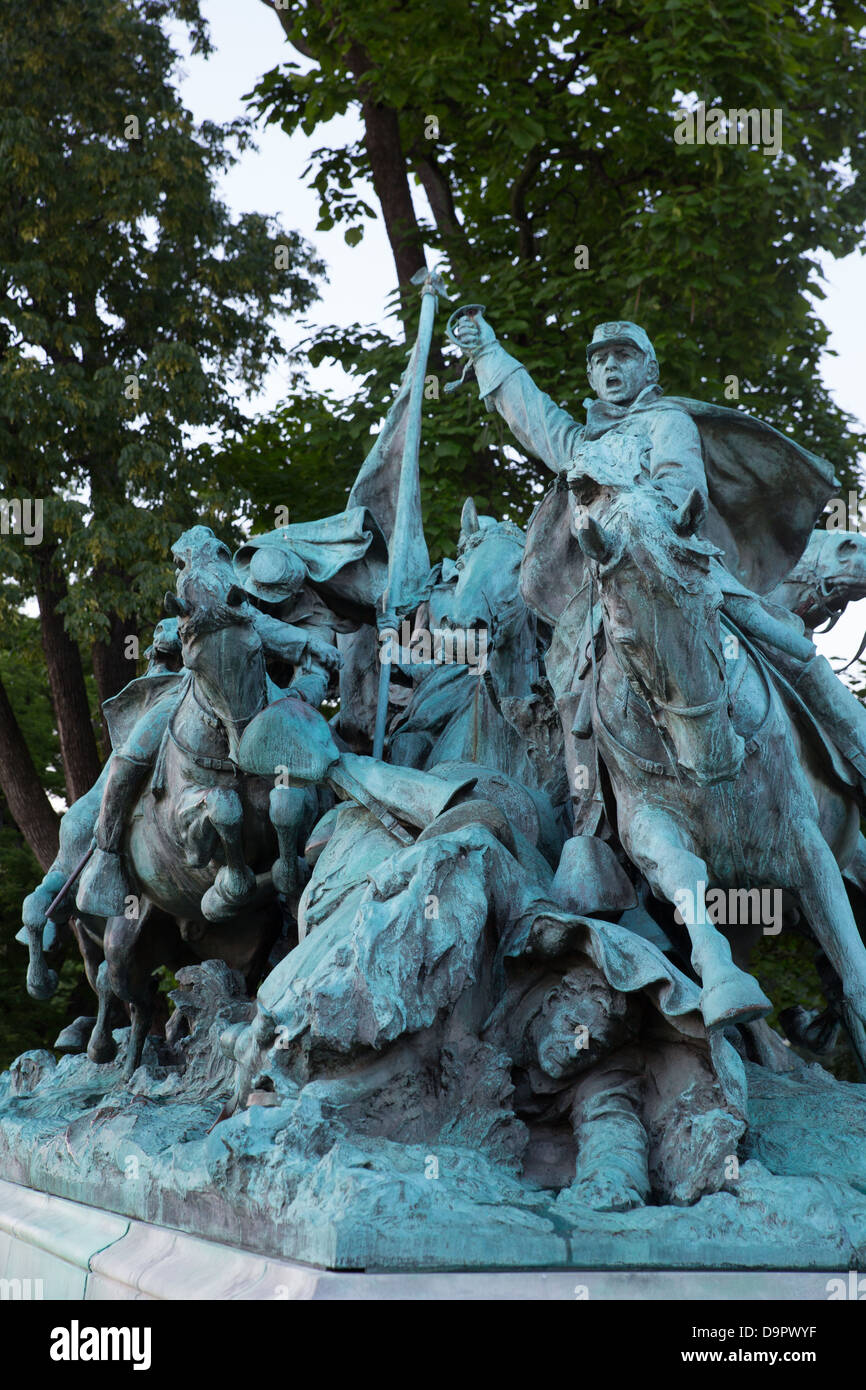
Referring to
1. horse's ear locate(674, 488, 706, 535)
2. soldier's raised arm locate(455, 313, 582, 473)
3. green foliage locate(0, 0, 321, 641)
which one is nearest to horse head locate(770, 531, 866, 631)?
soldier's raised arm locate(455, 313, 582, 473)

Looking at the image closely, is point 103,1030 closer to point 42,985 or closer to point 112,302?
point 42,985

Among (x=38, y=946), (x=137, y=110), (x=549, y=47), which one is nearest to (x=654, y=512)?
(x=38, y=946)

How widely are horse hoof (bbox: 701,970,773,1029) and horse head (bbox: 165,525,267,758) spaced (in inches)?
79.5

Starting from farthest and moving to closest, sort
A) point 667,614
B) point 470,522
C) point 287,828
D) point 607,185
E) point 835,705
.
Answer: point 607,185, point 470,522, point 287,828, point 835,705, point 667,614

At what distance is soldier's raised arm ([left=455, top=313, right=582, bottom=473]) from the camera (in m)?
6.52

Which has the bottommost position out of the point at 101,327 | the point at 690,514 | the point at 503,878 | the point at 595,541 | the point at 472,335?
the point at 503,878

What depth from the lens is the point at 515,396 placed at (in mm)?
6598

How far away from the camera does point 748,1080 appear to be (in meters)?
5.32

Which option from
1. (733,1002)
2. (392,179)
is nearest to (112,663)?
(392,179)

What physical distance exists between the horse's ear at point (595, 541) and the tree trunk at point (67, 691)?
8615mm

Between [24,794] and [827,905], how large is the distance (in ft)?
28.3

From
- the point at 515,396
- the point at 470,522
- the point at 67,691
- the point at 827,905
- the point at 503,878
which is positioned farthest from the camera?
the point at 67,691
